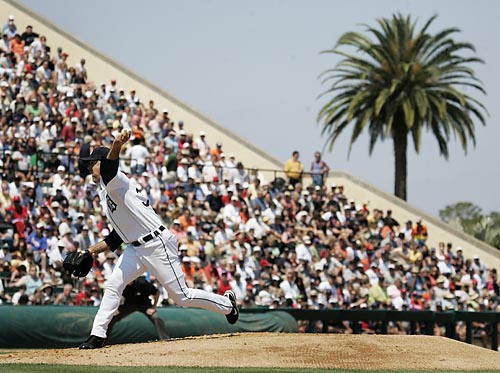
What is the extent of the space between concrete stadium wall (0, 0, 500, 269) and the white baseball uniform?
883 inches

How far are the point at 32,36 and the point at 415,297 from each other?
13378 millimetres

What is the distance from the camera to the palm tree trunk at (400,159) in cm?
4169

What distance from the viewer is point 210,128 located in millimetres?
35406

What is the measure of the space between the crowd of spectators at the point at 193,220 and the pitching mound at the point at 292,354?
28.1 ft

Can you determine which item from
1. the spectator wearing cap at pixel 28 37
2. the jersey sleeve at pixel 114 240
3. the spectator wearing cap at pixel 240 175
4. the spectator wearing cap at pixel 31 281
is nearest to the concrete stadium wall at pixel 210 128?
the spectator wearing cap at pixel 28 37

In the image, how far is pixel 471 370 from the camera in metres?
11.2

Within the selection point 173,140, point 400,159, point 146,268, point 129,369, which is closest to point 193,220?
point 173,140

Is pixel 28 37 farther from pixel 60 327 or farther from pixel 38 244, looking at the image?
pixel 60 327

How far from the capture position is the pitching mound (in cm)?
1134

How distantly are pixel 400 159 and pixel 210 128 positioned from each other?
9.65 metres

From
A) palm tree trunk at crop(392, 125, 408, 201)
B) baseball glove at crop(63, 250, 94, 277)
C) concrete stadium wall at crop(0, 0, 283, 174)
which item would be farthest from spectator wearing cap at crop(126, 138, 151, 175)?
palm tree trunk at crop(392, 125, 408, 201)

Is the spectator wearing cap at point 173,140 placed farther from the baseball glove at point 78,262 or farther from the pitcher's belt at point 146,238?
the pitcher's belt at point 146,238

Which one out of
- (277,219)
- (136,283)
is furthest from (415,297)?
(136,283)

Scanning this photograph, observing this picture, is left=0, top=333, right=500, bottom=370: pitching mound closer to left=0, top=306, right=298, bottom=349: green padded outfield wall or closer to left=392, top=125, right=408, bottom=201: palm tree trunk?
left=0, top=306, right=298, bottom=349: green padded outfield wall
